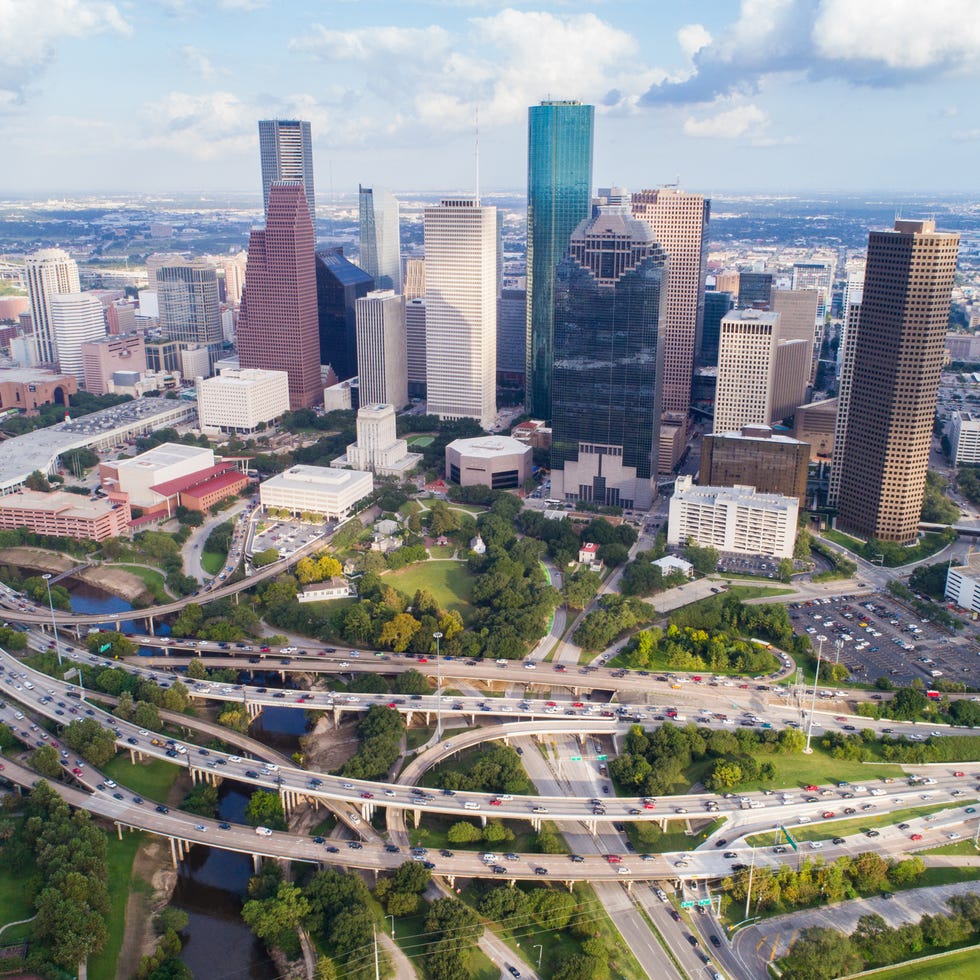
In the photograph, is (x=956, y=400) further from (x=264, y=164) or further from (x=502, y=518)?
(x=264, y=164)

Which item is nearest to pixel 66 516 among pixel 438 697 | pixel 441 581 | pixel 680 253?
pixel 441 581

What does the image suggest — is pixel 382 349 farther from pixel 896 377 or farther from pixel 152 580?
pixel 896 377

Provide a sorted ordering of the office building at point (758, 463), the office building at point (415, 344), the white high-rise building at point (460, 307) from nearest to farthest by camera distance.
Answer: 1. the office building at point (758, 463)
2. the white high-rise building at point (460, 307)
3. the office building at point (415, 344)

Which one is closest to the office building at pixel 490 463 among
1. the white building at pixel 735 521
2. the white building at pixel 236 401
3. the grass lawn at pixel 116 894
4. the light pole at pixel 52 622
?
the white building at pixel 735 521

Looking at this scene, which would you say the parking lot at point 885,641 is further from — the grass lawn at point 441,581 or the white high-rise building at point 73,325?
the white high-rise building at point 73,325

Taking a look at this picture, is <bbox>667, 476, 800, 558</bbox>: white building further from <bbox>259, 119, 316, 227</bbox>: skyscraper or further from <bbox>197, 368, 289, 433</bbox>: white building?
<bbox>259, 119, 316, 227</bbox>: skyscraper

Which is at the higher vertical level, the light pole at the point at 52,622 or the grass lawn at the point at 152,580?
the light pole at the point at 52,622
